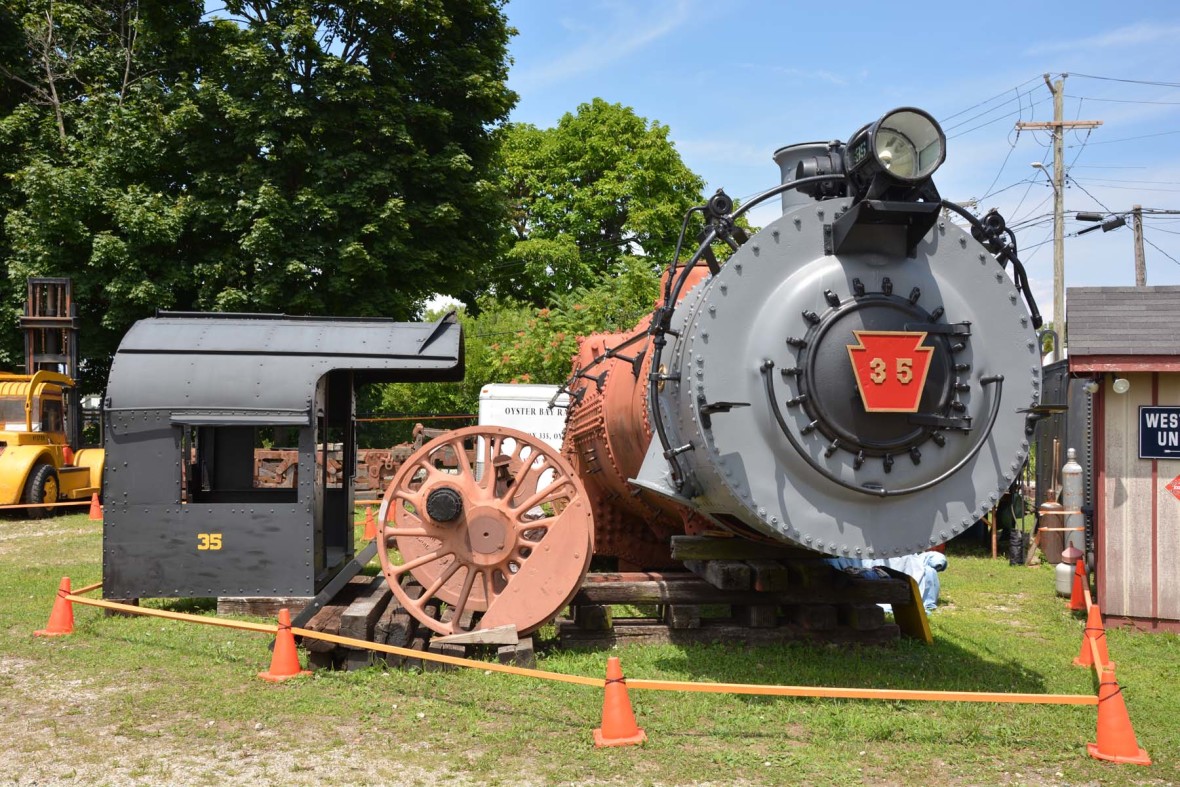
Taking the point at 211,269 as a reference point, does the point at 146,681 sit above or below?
below

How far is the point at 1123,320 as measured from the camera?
826 centimetres

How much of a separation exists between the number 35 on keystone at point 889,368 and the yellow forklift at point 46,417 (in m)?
14.3

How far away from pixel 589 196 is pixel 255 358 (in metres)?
24.4

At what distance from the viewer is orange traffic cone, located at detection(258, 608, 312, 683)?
6398 mm

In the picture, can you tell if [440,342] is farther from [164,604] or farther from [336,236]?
[336,236]

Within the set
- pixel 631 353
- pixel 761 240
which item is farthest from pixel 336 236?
pixel 761 240

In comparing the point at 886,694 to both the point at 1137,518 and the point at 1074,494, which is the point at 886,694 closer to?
the point at 1137,518

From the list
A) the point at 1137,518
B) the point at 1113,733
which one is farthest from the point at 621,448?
the point at 1137,518

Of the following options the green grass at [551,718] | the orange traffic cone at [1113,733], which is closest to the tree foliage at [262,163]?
the green grass at [551,718]

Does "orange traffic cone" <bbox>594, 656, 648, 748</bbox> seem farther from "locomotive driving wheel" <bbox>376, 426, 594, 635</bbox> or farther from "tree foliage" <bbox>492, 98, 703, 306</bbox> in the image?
"tree foliage" <bbox>492, 98, 703, 306</bbox>

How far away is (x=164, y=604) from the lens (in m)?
9.17

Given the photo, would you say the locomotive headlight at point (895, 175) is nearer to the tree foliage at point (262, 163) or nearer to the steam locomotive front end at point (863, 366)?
the steam locomotive front end at point (863, 366)

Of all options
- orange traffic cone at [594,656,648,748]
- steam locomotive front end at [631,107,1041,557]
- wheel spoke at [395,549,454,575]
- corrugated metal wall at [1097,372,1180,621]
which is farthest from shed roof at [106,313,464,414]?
Result: corrugated metal wall at [1097,372,1180,621]

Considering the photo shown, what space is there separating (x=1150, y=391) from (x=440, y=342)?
6.11 m
